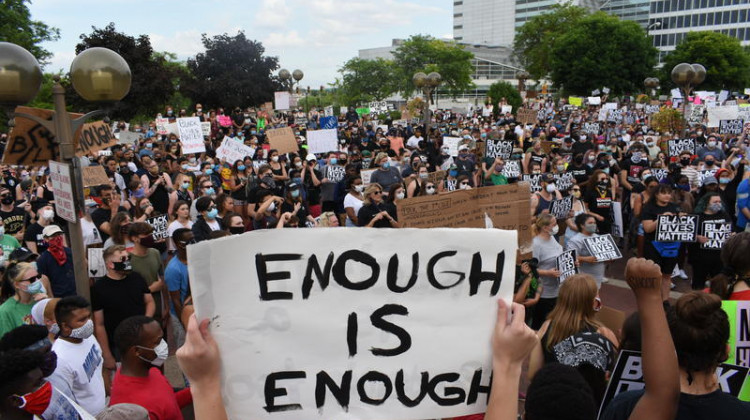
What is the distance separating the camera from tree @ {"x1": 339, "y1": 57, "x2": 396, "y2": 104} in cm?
6280

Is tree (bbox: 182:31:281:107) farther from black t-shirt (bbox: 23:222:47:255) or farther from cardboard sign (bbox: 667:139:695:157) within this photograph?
black t-shirt (bbox: 23:222:47:255)

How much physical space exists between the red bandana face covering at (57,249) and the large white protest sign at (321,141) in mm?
9034

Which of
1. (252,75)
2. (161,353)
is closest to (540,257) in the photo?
(161,353)

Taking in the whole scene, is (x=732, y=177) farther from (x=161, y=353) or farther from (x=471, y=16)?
(x=471, y=16)

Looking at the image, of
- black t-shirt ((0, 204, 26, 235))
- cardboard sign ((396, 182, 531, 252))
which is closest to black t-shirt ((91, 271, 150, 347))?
cardboard sign ((396, 182, 531, 252))

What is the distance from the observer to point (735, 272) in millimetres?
4371

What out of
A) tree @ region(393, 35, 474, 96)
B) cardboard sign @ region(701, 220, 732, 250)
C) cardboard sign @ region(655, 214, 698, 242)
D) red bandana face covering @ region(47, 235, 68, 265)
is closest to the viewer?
red bandana face covering @ region(47, 235, 68, 265)

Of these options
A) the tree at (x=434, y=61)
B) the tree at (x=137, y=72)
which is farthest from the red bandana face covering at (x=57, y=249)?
the tree at (x=434, y=61)

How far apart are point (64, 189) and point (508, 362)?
3929 millimetres

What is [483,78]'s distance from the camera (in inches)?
5138

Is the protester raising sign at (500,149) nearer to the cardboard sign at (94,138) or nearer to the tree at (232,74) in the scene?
the cardboard sign at (94,138)

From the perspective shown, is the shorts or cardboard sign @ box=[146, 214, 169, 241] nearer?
cardboard sign @ box=[146, 214, 169, 241]

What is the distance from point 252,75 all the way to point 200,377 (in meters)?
43.7

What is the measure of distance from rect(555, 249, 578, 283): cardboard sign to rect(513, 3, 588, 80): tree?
237 ft
